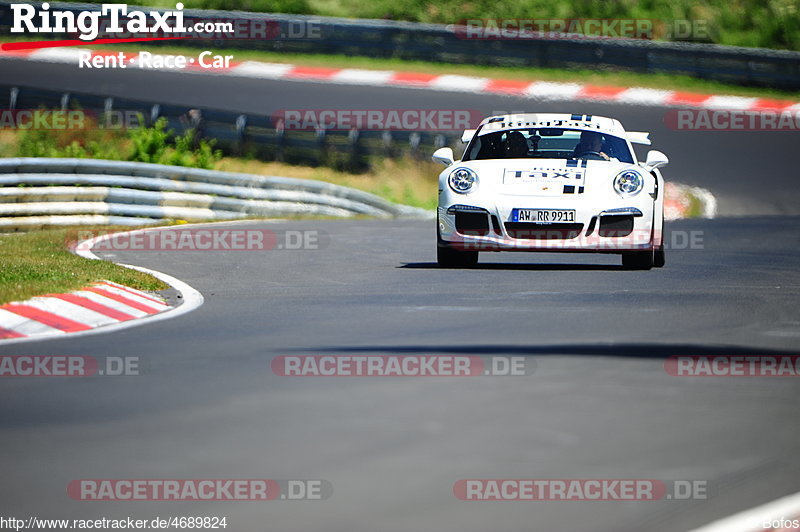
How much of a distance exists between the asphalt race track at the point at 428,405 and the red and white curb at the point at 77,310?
1.54ft

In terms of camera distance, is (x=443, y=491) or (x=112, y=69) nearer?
(x=443, y=491)

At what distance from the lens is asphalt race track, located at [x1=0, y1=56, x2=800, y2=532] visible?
5.19m

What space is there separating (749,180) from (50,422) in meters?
18.6

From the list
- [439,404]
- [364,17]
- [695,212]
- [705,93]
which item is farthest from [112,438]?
[364,17]

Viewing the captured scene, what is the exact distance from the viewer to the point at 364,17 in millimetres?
32844

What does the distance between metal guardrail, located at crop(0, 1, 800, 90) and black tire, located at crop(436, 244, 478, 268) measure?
15343 millimetres

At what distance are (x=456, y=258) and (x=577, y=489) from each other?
26.0 feet

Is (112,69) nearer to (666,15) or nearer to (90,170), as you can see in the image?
(90,170)

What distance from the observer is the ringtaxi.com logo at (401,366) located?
763cm

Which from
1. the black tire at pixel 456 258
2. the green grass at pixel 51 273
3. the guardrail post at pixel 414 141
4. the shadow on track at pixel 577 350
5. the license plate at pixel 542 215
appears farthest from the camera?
the guardrail post at pixel 414 141

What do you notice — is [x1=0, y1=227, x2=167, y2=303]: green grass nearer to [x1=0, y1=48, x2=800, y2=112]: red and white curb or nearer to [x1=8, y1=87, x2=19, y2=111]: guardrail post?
[x1=8, y1=87, x2=19, y2=111]: guardrail post

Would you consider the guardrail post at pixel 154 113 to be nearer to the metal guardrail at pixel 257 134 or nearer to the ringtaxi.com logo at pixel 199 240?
the metal guardrail at pixel 257 134

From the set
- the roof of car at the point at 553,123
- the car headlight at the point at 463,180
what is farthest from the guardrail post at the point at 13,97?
the car headlight at the point at 463,180

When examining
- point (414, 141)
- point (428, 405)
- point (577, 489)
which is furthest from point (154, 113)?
point (577, 489)
